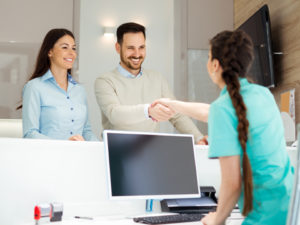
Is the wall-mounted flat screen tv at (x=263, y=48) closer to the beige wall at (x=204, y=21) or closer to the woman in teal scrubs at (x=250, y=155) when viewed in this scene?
the beige wall at (x=204, y=21)

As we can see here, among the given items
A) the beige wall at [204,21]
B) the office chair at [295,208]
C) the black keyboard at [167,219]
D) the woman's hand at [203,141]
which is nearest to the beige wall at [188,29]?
the beige wall at [204,21]

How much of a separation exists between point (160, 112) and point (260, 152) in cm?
108

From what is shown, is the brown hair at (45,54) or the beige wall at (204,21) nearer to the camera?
the brown hair at (45,54)

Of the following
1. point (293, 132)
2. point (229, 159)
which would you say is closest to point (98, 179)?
point (229, 159)

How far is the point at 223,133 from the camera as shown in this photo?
117 centimetres

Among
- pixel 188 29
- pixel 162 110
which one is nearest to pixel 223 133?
pixel 162 110

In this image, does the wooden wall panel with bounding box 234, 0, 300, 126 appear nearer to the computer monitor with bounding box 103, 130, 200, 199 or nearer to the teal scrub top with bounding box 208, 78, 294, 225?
the computer monitor with bounding box 103, 130, 200, 199

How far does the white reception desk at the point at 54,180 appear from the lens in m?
1.86

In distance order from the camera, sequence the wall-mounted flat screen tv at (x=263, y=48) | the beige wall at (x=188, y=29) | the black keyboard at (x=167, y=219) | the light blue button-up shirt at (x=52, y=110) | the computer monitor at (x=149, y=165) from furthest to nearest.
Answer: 1. the beige wall at (x=188, y=29)
2. the wall-mounted flat screen tv at (x=263, y=48)
3. the light blue button-up shirt at (x=52, y=110)
4. the computer monitor at (x=149, y=165)
5. the black keyboard at (x=167, y=219)

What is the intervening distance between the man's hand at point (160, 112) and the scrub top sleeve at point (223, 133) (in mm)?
943

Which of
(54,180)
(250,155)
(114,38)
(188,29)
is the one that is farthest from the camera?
(114,38)

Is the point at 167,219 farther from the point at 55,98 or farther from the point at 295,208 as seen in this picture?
the point at 55,98

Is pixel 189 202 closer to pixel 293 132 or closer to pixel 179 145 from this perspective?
pixel 179 145

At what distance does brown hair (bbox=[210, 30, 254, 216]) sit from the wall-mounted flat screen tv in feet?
6.43
